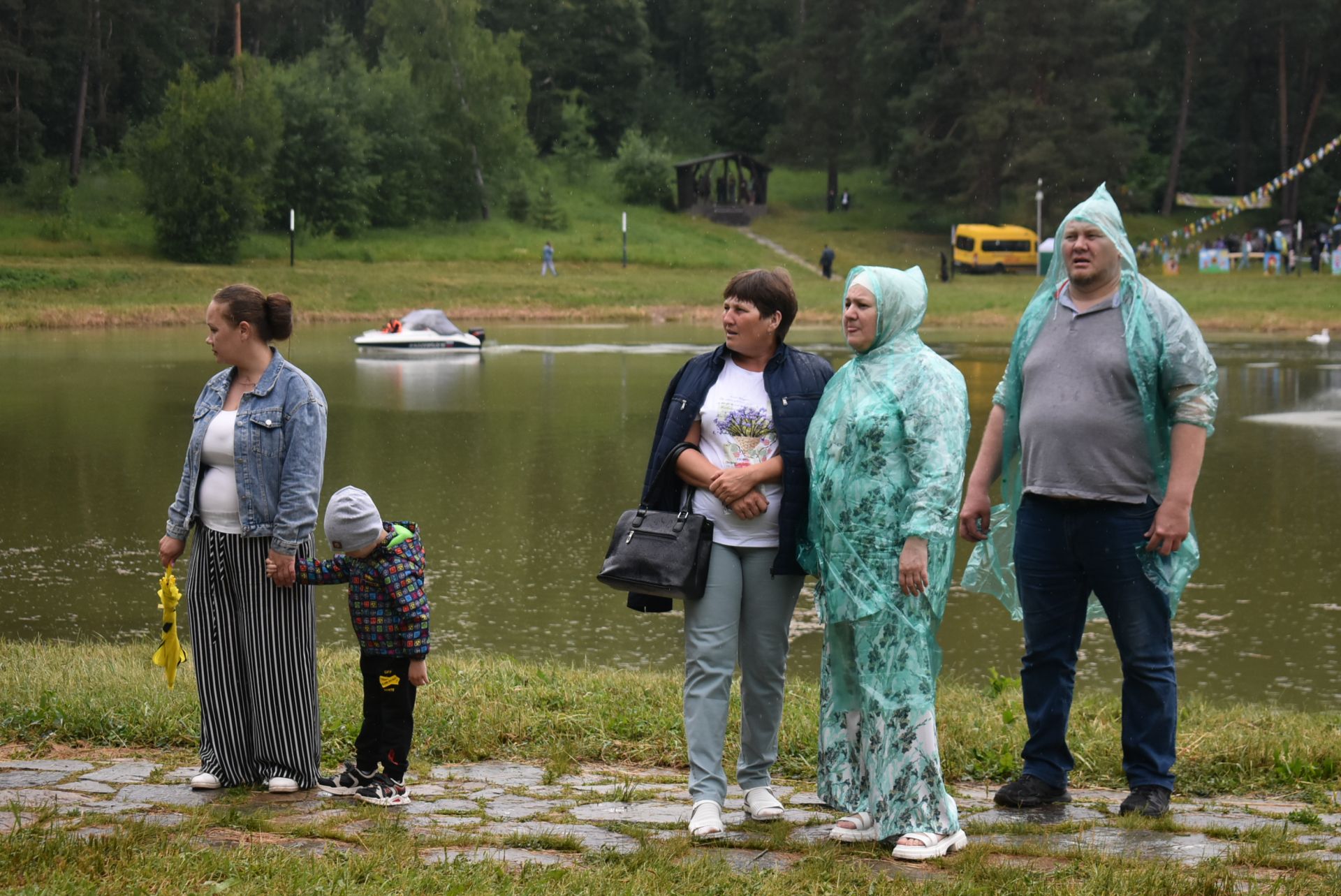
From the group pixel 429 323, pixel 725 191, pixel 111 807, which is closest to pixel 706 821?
pixel 111 807

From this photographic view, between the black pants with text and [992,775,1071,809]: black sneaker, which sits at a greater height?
the black pants with text

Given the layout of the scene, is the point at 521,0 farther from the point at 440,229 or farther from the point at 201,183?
the point at 201,183

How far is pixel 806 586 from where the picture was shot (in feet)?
38.7

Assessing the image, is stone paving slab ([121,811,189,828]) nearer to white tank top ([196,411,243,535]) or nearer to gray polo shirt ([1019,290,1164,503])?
white tank top ([196,411,243,535])

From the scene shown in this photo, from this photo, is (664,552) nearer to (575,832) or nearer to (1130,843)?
(575,832)

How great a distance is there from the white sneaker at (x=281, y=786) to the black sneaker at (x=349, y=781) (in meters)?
0.11

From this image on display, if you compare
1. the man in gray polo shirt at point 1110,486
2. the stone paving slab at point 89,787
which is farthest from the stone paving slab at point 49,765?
the man in gray polo shirt at point 1110,486

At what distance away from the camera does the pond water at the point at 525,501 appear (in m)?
9.70

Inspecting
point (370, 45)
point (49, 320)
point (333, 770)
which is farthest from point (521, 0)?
point (333, 770)

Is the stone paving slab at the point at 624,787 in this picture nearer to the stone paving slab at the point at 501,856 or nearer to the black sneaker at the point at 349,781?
the black sneaker at the point at 349,781

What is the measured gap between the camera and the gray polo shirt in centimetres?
479

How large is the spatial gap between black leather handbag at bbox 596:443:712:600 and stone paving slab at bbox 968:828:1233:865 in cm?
116

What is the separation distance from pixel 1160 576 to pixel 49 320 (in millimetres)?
35989

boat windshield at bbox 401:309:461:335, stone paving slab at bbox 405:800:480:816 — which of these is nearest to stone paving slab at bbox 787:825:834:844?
stone paving slab at bbox 405:800:480:816
